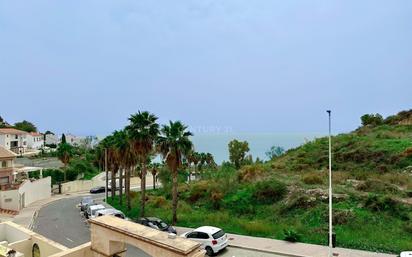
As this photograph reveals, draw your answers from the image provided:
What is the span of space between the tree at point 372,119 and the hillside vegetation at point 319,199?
14166mm

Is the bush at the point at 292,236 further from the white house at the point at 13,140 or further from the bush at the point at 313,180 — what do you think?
the white house at the point at 13,140

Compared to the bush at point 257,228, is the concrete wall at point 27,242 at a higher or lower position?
higher

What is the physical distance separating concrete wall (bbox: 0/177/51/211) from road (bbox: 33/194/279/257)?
10.5ft

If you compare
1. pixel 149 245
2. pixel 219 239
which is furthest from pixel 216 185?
pixel 149 245

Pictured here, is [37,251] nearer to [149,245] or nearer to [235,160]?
[149,245]

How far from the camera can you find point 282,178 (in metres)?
37.1

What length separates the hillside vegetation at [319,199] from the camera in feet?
77.3

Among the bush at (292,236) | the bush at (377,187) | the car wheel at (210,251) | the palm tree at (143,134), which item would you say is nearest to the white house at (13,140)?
the palm tree at (143,134)

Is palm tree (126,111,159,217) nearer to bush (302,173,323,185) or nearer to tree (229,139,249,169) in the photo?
bush (302,173,323,185)

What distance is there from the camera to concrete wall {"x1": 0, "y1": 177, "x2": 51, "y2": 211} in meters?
45.0

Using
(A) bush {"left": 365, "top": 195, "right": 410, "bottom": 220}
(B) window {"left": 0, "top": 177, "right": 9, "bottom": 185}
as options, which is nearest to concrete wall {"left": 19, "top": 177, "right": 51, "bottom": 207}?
(B) window {"left": 0, "top": 177, "right": 9, "bottom": 185}

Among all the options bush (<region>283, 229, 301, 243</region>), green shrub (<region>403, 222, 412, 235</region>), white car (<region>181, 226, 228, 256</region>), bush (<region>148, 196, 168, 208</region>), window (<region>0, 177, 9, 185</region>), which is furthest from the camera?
window (<region>0, 177, 9, 185</region>)

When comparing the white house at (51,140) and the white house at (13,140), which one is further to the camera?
the white house at (51,140)

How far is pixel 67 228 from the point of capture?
110ft
